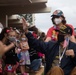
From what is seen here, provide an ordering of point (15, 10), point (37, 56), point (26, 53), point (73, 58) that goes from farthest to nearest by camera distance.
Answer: point (15, 10)
point (37, 56)
point (26, 53)
point (73, 58)

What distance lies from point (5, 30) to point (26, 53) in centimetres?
108

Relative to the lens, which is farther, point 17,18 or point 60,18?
point 17,18

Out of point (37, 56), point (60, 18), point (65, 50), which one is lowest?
point (37, 56)

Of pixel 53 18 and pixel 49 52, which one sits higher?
pixel 53 18

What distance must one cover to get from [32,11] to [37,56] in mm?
9418

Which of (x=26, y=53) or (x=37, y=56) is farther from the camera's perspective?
(x=37, y=56)

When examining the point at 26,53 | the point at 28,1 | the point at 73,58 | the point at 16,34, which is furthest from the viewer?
the point at 28,1

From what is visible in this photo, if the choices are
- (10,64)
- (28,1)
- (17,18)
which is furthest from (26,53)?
(17,18)

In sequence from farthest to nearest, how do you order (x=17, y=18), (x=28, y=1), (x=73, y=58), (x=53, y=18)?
1. (x=17, y=18)
2. (x=28, y=1)
3. (x=53, y=18)
4. (x=73, y=58)

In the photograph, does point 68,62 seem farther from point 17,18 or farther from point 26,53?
point 17,18

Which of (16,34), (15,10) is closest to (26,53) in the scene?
(16,34)

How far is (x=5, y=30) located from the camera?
8.11 m

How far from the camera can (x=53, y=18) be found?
8.12 meters

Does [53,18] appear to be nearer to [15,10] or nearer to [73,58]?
[73,58]
